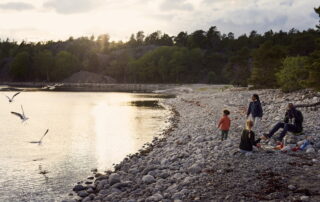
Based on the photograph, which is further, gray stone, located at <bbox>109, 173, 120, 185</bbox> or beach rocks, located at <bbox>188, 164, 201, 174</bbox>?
gray stone, located at <bbox>109, 173, 120, 185</bbox>

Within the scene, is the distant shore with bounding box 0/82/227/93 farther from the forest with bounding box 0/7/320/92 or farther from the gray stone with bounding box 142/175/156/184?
the gray stone with bounding box 142/175/156/184

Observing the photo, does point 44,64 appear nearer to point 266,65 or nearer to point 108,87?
point 108,87

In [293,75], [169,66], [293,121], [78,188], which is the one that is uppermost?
[169,66]

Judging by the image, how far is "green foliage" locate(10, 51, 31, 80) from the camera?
190125 millimetres

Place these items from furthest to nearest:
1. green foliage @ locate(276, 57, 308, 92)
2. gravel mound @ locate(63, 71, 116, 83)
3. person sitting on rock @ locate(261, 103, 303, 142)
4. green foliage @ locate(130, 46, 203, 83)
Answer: gravel mound @ locate(63, 71, 116, 83), green foliage @ locate(130, 46, 203, 83), green foliage @ locate(276, 57, 308, 92), person sitting on rock @ locate(261, 103, 303, 142)

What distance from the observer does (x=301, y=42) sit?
3597 inches

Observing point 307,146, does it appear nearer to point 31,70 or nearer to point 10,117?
point 10,117

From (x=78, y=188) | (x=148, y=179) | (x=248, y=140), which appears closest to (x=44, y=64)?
(x=78, y=188)

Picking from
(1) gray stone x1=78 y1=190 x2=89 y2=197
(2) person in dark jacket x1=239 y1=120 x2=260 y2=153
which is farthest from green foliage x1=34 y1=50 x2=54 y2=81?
(2) person in dark jacket x1=239 y1=120 x2=260 y2=153

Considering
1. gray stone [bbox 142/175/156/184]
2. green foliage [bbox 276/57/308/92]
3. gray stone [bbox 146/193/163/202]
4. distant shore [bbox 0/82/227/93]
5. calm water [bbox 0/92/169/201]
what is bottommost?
calm water [bbox 0/92/169/201]

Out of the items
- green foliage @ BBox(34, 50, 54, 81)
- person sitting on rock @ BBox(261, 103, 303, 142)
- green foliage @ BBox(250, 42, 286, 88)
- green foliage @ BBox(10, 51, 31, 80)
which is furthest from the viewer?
green foliage @ BBox(10, 51, 31, 80)

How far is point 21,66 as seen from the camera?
190375mm

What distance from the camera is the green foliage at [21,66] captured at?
624ft

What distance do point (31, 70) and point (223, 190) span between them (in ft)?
659
